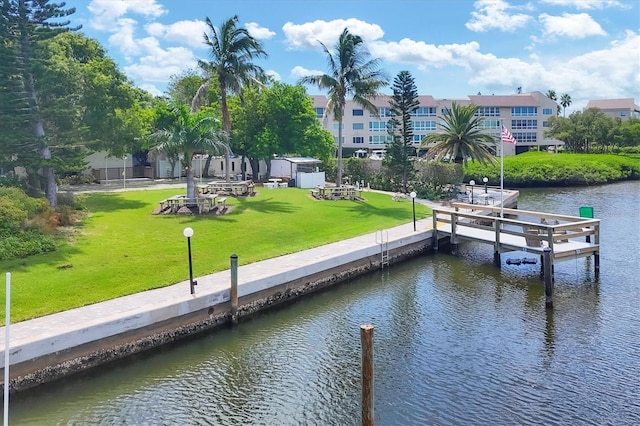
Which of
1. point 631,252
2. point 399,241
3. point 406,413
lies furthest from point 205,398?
point 631,252

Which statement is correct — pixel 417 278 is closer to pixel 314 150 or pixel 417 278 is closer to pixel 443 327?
pixel 443 327

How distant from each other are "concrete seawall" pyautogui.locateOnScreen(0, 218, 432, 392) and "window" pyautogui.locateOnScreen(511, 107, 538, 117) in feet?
241

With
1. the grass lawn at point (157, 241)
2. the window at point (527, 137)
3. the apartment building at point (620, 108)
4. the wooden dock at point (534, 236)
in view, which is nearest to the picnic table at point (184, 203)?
the grass lawn at point (157, 241)

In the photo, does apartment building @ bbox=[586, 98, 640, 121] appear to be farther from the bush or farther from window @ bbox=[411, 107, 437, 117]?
the bush

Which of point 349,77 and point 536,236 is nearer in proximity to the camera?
point 536,236

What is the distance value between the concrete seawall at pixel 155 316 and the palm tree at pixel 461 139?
22.6 metres

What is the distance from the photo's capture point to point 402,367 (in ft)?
39.7

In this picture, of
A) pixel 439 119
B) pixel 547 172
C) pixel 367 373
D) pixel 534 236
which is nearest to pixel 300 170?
pixel 534 236

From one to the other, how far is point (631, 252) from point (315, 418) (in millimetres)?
18188

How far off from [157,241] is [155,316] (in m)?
7.25

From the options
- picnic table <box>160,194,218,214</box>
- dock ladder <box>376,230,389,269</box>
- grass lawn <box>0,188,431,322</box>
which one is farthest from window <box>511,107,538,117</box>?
dock ladder <box>376,230,389,269</box>

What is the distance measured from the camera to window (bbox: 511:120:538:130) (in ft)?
281

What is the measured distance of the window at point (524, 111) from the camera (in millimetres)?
85250

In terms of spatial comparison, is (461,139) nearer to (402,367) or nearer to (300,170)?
(300,170)
